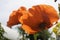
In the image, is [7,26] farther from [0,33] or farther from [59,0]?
[59,0]

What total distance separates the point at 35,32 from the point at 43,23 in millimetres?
98

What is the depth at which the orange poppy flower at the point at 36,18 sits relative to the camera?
1.29 meters

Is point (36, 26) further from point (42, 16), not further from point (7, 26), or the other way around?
point (7, 26)

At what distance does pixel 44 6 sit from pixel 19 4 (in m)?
0.22

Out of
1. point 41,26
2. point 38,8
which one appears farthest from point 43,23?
point 38,8

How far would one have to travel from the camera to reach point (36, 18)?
1.30m

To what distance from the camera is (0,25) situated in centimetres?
135

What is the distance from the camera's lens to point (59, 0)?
1.46 metres

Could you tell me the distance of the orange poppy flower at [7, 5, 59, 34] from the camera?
50.9 inches

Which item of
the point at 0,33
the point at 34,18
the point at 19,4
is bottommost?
the point at 0,33

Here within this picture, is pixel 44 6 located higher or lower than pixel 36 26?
higher

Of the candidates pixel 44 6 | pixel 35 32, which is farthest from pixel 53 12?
pixel 35 32

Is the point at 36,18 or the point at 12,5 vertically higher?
the point at 12,5

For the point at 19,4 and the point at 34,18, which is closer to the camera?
the point at 34,18
